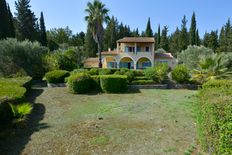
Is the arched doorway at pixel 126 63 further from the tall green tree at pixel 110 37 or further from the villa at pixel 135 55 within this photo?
the tall green tree at pixel 110 37

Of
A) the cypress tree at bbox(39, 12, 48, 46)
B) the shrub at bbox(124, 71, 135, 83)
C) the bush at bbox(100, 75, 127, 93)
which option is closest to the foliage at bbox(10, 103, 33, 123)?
the bush at bbox(100, 75, 127, 93)

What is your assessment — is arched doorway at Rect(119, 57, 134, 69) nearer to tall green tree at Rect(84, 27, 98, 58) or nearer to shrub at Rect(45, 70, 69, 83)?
tall green tree at Rect(84, 27, 98, 58)

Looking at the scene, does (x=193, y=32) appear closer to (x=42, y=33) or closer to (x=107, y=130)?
(x=42, y=33)

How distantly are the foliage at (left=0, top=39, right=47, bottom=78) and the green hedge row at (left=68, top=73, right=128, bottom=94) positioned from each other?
865 cm

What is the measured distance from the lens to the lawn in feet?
19.7

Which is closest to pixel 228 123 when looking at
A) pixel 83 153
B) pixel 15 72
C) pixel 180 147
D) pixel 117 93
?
pixel 180 147

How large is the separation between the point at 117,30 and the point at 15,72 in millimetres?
45418

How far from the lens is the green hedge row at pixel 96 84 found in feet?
49.5

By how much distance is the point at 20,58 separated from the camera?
22125 millimetres

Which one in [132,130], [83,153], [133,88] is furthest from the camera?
[133,88]

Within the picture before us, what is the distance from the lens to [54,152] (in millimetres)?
5801

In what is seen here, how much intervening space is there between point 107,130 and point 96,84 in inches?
358

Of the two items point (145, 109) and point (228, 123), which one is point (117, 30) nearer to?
point (145, 109)

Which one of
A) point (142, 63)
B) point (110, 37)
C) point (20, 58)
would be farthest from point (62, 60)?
point (110, 37)
